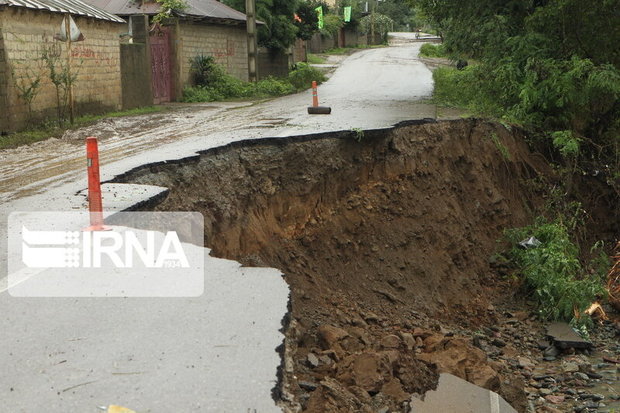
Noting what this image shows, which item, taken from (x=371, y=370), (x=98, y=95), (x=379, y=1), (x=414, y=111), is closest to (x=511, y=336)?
(x=371, y=370)

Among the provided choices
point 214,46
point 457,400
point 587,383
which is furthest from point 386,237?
point 214,46

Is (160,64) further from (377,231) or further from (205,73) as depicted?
(377,231)

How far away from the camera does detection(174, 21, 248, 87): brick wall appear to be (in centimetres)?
2558

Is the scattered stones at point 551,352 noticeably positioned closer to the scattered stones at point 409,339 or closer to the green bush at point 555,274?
the green bush at point 555,274

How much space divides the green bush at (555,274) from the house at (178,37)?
14.5 metres

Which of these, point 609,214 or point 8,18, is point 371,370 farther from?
point 8,18

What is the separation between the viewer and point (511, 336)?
33.1 feet

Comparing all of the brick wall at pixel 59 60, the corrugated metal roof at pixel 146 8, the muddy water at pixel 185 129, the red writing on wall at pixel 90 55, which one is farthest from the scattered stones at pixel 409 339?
the corrugated metal roof at pixel 146 8

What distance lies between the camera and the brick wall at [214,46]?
25.6 meters

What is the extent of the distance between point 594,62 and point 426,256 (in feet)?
20.0

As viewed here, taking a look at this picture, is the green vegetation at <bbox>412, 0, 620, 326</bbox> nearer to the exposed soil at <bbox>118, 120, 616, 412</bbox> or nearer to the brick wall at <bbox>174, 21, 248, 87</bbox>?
the exposed soil at <bbox>118, 120, 616, 412</bbox>

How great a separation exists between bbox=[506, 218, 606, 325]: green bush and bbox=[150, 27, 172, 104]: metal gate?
14.5 metres

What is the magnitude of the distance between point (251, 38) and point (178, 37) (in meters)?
4.19

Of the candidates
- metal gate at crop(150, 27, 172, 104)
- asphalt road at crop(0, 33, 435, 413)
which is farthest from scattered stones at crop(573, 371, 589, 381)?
metal gate at crop(150, 27, 172, 104)
